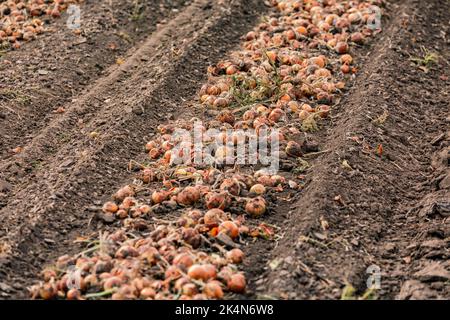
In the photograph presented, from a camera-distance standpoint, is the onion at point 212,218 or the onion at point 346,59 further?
the onion at point 346,59

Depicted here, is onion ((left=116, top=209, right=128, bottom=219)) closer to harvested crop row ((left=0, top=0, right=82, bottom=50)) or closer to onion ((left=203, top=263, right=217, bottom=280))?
onion ((left=203, top=263, right=217, bottom=280))

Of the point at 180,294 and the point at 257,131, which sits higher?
the point at 257,131

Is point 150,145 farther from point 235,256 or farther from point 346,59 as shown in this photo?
point 346,59

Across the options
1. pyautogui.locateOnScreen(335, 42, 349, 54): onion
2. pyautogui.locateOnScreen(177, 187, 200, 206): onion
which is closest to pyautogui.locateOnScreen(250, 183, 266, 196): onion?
pyautogui.locateOnScreen(177, 187, 200, 206): onion

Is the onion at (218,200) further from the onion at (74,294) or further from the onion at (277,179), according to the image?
the onion at (74,294)

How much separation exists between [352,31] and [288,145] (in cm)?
190

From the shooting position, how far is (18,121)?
5.18 metres

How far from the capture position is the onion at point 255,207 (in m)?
3.99

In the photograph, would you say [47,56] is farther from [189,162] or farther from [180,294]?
[180,294]

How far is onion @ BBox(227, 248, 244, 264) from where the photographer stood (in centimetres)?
366

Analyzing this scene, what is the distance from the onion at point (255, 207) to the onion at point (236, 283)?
56cm

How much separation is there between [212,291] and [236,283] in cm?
14

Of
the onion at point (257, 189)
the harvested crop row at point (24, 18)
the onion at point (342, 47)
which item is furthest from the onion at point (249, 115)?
the harvested crop row at point (24, 18)
